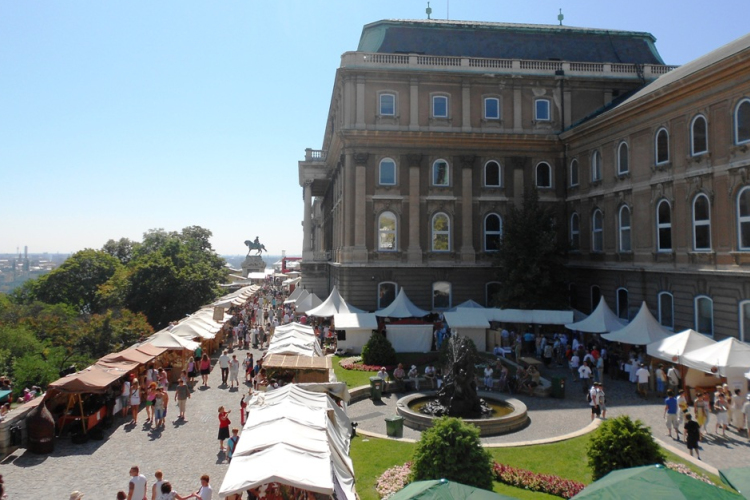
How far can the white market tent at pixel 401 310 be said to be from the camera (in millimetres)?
32719

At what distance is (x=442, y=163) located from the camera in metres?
37.4

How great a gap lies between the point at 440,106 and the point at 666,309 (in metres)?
19.0

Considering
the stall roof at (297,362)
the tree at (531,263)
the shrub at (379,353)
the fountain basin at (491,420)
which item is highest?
the tree at (531,263)

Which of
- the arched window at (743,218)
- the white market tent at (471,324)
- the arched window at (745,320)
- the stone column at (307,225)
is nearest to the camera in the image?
the arched window at (745,320)

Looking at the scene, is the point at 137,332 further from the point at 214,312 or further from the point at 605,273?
the point at 605,273

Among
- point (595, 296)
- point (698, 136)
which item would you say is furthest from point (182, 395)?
point (595, 296)

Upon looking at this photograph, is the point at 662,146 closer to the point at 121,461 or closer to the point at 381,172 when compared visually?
the point at 381,172

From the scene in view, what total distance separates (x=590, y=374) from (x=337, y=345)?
44.4 ft

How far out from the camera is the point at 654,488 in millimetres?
8258

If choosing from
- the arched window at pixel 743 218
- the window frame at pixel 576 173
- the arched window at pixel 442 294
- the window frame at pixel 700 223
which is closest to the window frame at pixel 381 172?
the arched window at pixel 442 294

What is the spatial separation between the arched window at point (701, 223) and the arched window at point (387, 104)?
19098 mm

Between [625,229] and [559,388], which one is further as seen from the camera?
[625,229]

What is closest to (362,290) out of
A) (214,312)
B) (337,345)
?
(337,345)

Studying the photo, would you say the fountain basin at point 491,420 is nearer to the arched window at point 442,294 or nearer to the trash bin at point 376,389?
the trash bin at point 376,389
